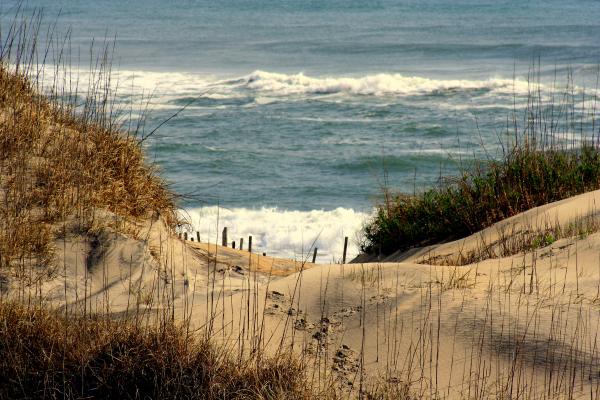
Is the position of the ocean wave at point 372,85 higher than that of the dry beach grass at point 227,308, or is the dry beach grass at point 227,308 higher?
the ocean wave at point 372,85

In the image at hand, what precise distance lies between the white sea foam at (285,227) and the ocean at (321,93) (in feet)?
0.14

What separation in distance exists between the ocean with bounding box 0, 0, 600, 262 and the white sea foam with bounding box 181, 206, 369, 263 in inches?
1.6

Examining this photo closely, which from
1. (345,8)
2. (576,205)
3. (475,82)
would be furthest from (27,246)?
(345,8)

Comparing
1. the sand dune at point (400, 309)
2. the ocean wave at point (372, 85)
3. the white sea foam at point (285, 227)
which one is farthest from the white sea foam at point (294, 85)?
the sand dune at point (400, 309)

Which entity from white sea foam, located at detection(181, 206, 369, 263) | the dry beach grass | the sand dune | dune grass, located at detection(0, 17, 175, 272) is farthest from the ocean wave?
the sand dune

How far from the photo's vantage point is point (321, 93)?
31.2 metres

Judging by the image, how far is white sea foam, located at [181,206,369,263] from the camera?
16.2m

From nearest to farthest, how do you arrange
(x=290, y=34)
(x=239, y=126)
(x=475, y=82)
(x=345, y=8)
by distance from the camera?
(x=239, y=126)
(x=475, y=82)
(x=290, y=34)
(x=345, y=8)

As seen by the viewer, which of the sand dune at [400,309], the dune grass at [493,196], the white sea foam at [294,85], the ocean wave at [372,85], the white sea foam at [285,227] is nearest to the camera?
the sand dune at [400,309]

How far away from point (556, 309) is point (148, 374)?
8.90ft

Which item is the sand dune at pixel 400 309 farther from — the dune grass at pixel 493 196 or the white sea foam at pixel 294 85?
the white sea foam at pixel 294 85

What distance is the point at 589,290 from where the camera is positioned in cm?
610

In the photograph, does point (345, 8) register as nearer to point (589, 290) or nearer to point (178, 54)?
point (178, 54)

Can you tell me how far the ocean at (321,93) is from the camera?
1852 centimetres
